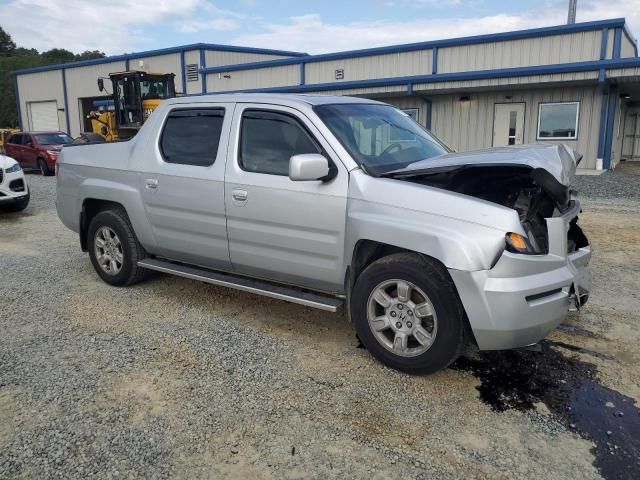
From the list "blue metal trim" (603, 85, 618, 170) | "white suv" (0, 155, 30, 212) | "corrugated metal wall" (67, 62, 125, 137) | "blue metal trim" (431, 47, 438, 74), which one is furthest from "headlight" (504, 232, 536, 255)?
"corrugated metal wall" (67, 62, 125, 137)

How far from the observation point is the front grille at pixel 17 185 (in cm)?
1041

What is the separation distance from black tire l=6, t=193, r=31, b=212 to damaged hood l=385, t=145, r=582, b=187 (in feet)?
29.9

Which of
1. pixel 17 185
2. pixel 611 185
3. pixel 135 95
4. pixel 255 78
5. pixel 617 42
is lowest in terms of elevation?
pixel 611 185

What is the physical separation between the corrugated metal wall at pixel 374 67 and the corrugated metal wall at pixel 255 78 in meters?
0.89

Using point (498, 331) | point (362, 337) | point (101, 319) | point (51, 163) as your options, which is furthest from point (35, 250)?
point (51, 163)

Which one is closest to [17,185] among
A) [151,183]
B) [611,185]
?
[151,183]

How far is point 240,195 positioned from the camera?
14.5 feet

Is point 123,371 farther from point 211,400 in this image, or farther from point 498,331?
point 498,331

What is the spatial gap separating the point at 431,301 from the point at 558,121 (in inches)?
695

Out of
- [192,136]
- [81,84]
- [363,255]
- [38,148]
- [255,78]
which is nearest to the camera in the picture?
[363,255]

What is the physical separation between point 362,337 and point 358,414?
2.34 ft

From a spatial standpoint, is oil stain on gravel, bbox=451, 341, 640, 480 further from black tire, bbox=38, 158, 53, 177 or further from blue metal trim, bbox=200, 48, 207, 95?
blue metal trim, bbox=200, 48, 207, 95

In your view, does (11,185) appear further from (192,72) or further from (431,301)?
(192,72)

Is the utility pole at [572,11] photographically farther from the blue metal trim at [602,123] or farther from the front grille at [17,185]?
the front grille at [17,185]
